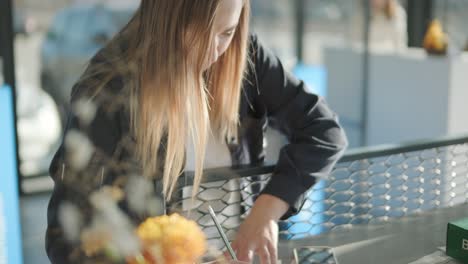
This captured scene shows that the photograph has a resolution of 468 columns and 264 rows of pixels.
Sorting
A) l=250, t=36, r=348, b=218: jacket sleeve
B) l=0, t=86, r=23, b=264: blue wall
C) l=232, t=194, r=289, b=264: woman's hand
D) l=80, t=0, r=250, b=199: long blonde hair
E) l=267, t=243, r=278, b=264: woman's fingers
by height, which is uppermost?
l=80, t=0, r=250, b=199: long blonde hair

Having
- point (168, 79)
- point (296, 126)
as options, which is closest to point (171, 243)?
point (168, 79)

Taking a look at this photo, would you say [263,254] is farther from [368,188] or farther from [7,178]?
[7,178]

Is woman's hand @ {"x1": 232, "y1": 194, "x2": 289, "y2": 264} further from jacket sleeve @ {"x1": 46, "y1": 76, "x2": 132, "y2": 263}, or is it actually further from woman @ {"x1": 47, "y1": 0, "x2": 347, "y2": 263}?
jacket sleeve @ {"x1": 46, "y1": 76, "x2": 132, "y2": 263}

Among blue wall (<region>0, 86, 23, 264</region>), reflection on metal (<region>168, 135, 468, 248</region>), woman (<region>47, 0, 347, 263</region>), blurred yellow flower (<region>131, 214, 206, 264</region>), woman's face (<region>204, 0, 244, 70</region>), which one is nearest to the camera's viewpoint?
blurred yellow flower (<region>131, 214, 206, 264</region>)

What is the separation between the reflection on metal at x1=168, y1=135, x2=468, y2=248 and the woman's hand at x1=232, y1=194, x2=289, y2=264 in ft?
0.10

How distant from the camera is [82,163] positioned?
0.40m

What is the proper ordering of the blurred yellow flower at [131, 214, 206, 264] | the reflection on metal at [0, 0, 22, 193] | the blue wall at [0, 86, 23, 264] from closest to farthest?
the blurred yellow flower at [131, 214, 206, 264] → the blue wall at [0, 86, 23, 264] → the reflection on metal at [0, 0, 22, 193]

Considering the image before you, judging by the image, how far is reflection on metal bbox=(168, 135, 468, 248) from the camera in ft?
2.34

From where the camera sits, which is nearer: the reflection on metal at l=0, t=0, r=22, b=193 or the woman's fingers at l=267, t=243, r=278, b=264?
the woman's fingers at l=267, t=243, r=278, b=264

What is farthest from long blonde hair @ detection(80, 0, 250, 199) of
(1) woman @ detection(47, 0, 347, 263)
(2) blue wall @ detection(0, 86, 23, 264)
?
(2) blue wall @ detection(0, 86, 23, 264)

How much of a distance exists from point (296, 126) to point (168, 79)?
410 mm

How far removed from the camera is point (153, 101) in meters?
0.52

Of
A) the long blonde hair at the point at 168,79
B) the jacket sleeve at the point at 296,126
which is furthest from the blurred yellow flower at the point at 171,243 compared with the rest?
the jacket sleeve at the point at 296,126

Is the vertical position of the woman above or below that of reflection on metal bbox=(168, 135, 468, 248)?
above
